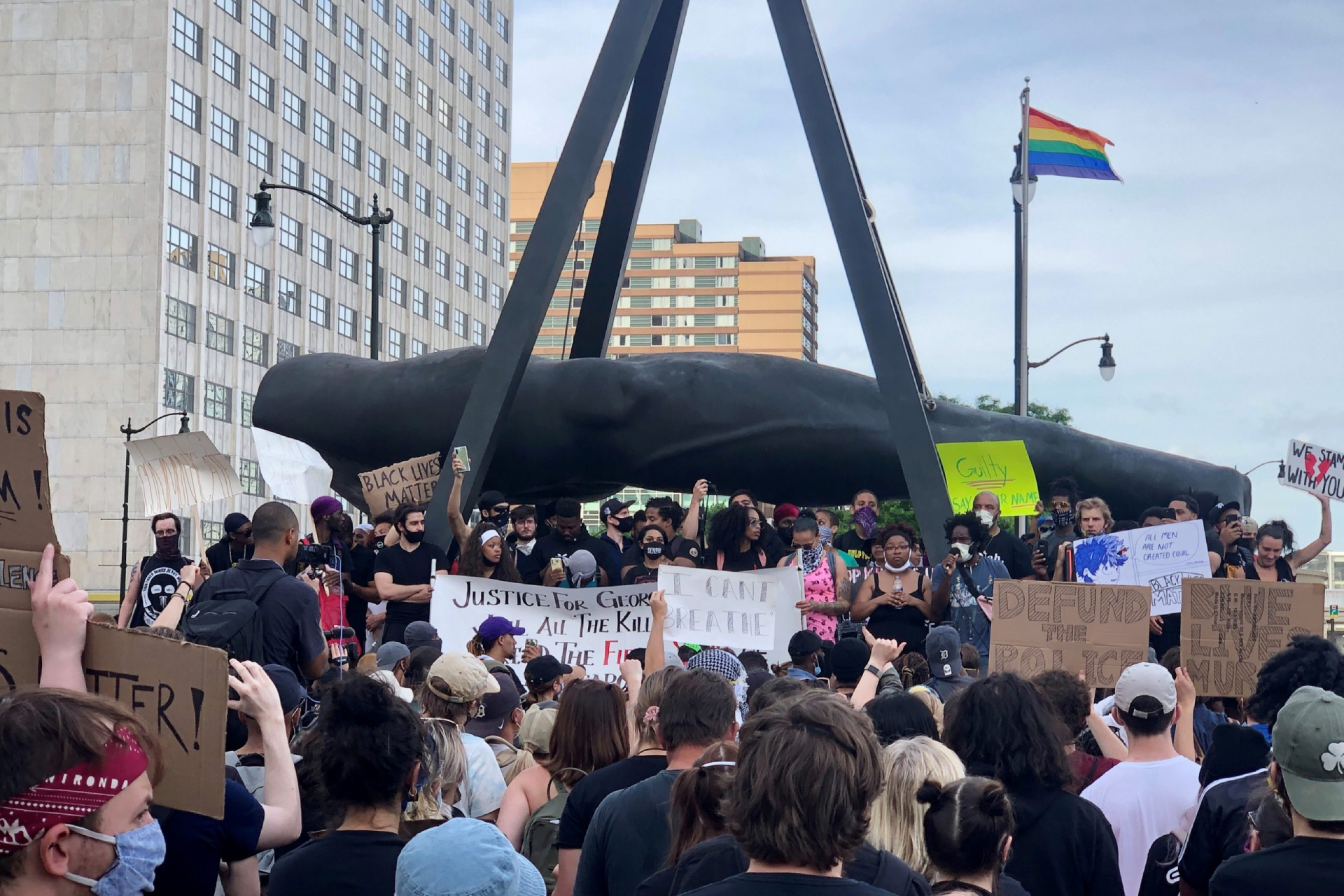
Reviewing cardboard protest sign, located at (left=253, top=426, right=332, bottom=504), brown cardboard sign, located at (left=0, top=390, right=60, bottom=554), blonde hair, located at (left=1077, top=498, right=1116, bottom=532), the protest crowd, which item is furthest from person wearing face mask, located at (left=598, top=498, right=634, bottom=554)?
brown cardboard sign, located at (left=0, top=390, right=60, bottom=554)

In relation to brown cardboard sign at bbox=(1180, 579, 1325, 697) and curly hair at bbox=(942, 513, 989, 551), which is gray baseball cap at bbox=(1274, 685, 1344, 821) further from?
curly hair at bbox=(942, 513, 989, 551)

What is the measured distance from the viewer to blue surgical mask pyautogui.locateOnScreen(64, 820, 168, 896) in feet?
9.26

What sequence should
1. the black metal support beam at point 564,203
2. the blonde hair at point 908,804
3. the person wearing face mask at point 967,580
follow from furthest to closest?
1. the black metal support beam at point 564,203
2. the person wearing face mask at point 967,580
3. the blonde hair at point 908,804

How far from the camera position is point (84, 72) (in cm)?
5831

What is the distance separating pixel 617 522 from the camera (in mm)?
13750

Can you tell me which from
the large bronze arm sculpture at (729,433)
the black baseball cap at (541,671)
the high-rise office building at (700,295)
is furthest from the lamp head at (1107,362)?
the high-rise office building at (700,295)

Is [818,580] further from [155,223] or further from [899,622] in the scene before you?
[155,223]

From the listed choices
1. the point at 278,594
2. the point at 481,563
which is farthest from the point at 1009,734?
the point at 481,563

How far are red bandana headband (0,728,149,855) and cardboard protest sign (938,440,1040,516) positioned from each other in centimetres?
1140

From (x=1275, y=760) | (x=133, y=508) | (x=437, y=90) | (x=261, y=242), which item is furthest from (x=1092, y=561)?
(x=437, y=90)

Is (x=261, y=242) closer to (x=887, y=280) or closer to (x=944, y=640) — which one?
(x=887, y=280)

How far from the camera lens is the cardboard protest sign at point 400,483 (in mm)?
13727

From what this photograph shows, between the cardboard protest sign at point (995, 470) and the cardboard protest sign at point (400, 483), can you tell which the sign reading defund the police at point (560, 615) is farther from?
the cardboard protest sign at point (995, 470)

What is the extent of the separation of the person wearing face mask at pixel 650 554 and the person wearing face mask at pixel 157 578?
325 cm
